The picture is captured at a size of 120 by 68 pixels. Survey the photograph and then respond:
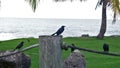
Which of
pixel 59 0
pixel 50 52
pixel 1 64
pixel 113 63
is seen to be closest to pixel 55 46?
pixel 50 52

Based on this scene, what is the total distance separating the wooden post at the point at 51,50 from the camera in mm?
4266

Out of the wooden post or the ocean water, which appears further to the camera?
the ocean water

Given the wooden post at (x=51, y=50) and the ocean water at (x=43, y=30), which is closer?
the wooden post at (x=51, y=50)

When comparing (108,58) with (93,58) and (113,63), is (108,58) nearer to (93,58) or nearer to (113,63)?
(93,58)

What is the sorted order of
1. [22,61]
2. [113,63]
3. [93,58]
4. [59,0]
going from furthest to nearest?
1. [59,0]
2. [93,58]
3. [113,63]
4. [22,61]

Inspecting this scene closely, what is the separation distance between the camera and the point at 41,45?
14.1 feet

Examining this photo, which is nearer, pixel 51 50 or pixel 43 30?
pixel 51 50

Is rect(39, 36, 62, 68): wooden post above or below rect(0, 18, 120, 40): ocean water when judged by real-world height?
above

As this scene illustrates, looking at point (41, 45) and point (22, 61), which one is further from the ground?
point (41, 45)

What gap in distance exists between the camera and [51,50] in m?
4.28

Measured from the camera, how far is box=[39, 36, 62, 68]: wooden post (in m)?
4.27

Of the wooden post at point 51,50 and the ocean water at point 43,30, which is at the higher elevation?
the wooden post at point 51,50

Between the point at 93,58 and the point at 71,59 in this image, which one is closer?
the point at 71,59

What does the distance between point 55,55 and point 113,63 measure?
8590 mm
